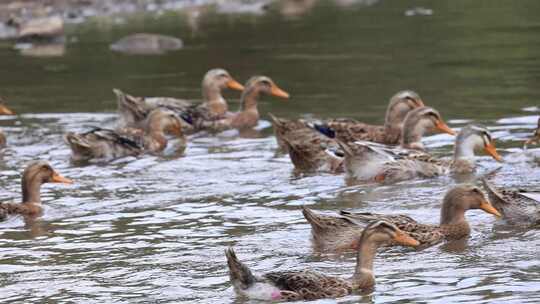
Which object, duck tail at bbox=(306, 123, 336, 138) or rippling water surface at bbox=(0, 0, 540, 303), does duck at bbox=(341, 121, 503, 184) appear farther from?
duck tail at bbox=(306, 123, 336, 138)

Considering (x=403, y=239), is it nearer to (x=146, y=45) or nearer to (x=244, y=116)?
(x=244, y=116)

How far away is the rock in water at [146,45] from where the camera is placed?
28.2m

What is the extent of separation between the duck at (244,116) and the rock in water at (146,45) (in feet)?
25.6

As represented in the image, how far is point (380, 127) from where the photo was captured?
695 inches

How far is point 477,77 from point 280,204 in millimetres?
8509

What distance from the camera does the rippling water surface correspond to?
11422 mm

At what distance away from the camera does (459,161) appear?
15.9m

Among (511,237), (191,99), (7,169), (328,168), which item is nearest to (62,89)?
(191,99)

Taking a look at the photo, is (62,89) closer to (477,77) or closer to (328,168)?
(477,77)

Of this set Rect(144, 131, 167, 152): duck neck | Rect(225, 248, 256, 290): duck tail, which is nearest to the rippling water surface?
Rect(225, 248, 256, 290): duck tail

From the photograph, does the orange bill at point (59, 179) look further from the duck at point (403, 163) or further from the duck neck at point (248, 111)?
the duck neck at point (248, 111)

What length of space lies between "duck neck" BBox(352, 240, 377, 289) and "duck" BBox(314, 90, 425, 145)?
6.11 m

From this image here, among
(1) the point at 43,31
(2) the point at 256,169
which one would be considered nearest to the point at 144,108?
(2) the point at 256,169

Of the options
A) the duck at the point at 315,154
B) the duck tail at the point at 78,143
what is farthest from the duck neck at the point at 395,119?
the duck tail at the point at 78,143
